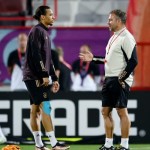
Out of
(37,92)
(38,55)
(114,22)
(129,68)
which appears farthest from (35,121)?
(114,22)

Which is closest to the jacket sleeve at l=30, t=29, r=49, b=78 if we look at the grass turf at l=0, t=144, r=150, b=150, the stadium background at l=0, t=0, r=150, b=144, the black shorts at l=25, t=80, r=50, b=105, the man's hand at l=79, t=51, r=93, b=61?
the black shorts at l=25, t=80, r=50, b=105

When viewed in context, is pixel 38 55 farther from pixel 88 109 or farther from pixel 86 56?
pixel 88 109

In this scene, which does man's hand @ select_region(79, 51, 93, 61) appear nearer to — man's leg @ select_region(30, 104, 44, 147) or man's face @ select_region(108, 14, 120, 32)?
man's face @ select_region(108, 14, 120, 32)

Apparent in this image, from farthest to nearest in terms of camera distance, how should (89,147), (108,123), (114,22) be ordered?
(89,147)
(108,123)
(114,22)

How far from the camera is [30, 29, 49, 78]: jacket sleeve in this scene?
11602mm

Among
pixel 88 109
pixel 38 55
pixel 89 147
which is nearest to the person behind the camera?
pixel 38 55

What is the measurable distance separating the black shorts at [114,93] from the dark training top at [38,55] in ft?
3.03

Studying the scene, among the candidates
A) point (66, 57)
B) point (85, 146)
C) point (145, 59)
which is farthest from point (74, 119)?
point (66, 57)

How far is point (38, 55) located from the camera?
457 inches

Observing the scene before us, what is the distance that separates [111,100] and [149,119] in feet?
6.75

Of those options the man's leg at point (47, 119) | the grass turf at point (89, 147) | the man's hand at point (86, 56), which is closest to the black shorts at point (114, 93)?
the man's hand at point (86, 56)

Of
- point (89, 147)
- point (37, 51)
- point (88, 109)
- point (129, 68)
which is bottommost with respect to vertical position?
point (89, 147)

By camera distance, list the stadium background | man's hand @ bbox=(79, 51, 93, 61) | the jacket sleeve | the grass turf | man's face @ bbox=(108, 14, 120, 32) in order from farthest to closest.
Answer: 1. the stadium background
2. the grass turf
3. man's hand @ bbox=(79, 51, 93, 61)
4. man's face @ bbox=(108, 14, 120, 32)
5. the jacket sleeve

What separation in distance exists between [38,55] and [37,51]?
57 millimetres
